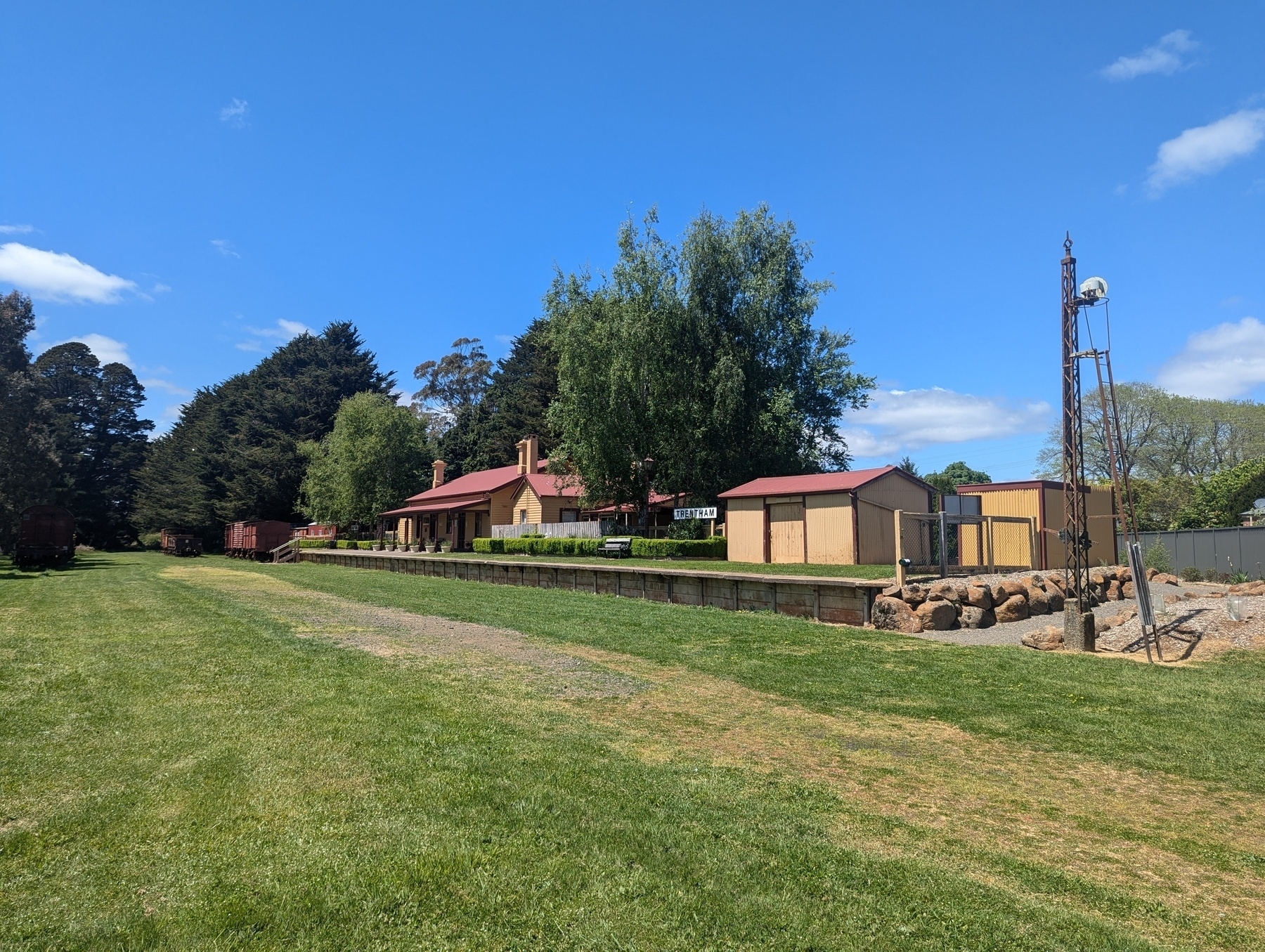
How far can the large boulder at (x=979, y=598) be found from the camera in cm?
1367

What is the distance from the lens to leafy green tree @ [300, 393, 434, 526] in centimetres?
5566

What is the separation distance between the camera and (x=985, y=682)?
890 cm

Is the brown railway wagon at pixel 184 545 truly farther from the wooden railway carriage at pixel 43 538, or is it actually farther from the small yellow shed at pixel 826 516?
the small yellow shed at pixel 826 516

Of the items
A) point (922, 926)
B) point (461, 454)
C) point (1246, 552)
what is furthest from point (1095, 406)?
point (922, 926)

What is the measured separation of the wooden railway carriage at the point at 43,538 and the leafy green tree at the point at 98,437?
125 feet

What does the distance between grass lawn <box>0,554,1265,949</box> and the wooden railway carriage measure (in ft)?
102

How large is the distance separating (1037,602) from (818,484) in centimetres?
984

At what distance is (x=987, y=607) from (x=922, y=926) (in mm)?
11639

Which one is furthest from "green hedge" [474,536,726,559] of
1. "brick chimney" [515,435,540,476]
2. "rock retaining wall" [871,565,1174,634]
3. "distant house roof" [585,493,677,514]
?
"rock retaining wall" [871,565,1174,634]

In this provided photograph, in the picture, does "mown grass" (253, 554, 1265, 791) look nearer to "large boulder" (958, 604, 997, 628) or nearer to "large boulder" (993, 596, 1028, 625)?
"large boulder" (958, 604, 997, 628)

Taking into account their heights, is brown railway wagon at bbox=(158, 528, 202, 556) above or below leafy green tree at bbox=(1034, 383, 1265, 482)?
below

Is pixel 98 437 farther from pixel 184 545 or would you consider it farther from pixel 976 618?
pixel 976 618

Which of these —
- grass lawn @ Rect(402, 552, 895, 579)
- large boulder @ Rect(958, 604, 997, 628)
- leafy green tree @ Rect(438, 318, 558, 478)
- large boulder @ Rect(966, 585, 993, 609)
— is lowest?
large boulder @ Rect(958, 604, 997, 628)

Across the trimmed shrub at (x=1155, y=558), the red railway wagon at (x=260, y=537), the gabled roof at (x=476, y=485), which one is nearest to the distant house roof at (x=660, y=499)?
the gabled roof at (x=476, y=485)
